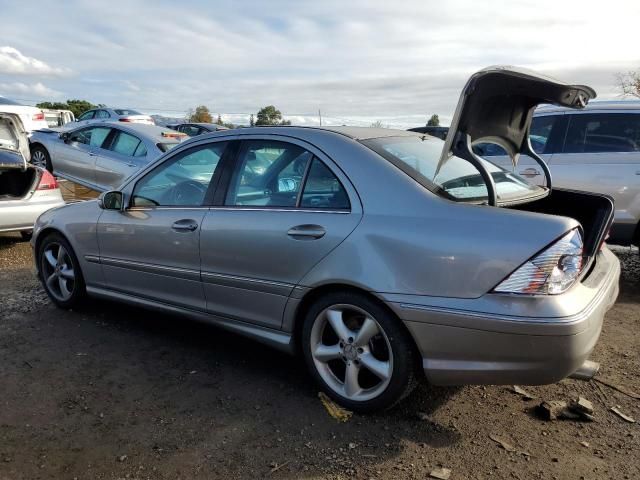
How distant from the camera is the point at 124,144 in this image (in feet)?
30.0

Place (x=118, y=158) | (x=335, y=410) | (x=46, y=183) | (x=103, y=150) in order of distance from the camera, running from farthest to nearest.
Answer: (x=103, y=150), (x=118, y=158), (x=46, y=183), (x=335, y=410)

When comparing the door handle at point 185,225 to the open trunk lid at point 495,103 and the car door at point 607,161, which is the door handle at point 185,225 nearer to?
the open trunk lid at point 495,103

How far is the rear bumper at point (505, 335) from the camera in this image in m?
2.47

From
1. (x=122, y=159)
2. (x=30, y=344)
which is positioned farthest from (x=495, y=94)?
(x=122, y=159)

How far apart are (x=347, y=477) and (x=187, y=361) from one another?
5.31 ft

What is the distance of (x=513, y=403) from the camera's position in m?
3.16

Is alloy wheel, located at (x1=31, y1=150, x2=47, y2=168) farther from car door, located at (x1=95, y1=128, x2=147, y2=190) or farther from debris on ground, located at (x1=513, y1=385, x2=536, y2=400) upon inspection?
debris on ground, located at (x1=513, y1=385, x2=536, y2=400)

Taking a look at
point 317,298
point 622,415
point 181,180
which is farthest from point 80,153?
point 622,415

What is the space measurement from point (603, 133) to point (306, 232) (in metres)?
4.24

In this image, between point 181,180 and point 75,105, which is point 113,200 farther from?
point 75,105

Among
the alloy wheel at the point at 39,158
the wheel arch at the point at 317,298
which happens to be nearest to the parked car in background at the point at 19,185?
the alloy wheel at the point at 39,158

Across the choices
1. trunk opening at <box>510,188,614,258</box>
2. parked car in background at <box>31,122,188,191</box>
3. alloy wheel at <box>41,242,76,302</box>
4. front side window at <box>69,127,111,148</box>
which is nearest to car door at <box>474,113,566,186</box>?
trunk opening at <box>510,188,614,258</box>

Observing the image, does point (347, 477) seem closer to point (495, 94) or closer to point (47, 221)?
point (495, 94)

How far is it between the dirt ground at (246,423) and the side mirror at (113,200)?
998 mm
